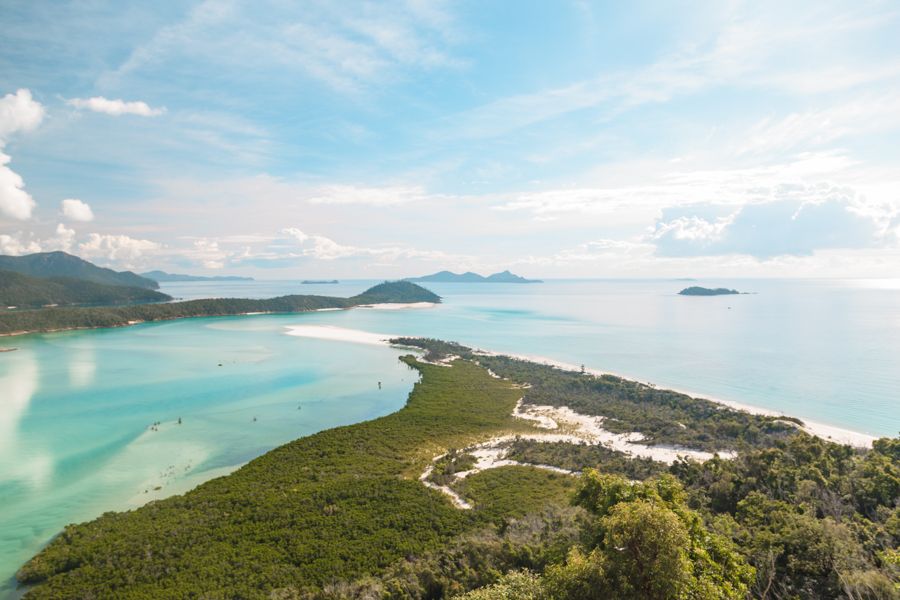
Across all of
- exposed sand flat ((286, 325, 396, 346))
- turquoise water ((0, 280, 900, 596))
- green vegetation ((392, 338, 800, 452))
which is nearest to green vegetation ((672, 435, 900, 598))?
green vegetation ((392, 338, 800, 452))

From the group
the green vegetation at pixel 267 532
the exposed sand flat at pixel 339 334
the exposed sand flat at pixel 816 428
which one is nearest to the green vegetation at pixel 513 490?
the green vegetation at pixel 267 532

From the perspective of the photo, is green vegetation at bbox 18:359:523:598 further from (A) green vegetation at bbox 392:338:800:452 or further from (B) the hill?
(B) the hill

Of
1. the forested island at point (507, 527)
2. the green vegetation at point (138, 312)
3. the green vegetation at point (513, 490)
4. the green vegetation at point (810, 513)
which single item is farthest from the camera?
the green vegetation at point (138, 312)

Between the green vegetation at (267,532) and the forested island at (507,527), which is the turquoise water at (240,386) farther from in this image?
the forested island at (507,527)

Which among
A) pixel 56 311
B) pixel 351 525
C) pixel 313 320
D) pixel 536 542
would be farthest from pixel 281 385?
pixel 56 311

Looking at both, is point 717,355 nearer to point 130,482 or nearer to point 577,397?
point 577,397

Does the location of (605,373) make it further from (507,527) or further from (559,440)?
(507,527)
